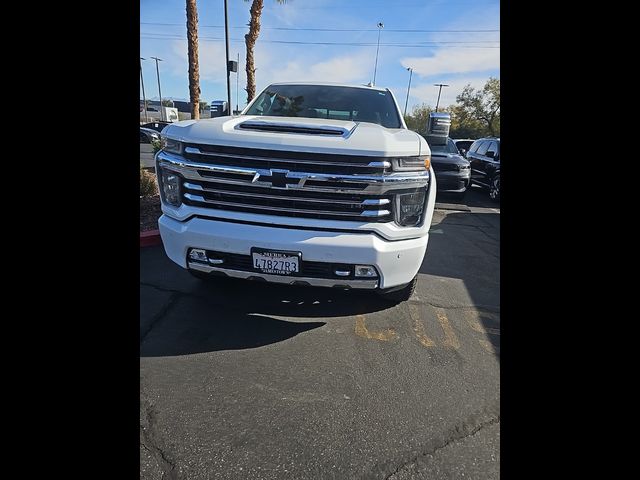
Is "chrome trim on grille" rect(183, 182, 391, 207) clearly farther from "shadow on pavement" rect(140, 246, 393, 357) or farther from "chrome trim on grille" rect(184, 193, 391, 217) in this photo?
"shadow on pavement" rect(140, 246, 393, 357)

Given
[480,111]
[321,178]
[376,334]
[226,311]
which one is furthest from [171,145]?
[480,111]

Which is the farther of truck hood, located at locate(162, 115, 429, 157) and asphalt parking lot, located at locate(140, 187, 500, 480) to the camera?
truck hood, located at locate(162, 115, 429, 157)

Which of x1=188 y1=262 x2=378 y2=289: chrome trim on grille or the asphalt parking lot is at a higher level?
x1=188 y1=262 x2=378 y2=289: chrome trim on grille

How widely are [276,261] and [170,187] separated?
107cm

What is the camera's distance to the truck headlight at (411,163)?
241cm

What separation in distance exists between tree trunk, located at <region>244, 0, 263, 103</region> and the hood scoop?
10.9 meters

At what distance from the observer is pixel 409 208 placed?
2494 millimetres

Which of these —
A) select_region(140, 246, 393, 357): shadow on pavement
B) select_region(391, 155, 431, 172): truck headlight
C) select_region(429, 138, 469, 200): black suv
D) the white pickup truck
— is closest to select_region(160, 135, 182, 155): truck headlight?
the white pickup truck

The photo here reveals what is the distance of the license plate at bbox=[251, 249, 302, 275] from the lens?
2334 mm

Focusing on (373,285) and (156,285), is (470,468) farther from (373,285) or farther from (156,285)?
(156,285)
